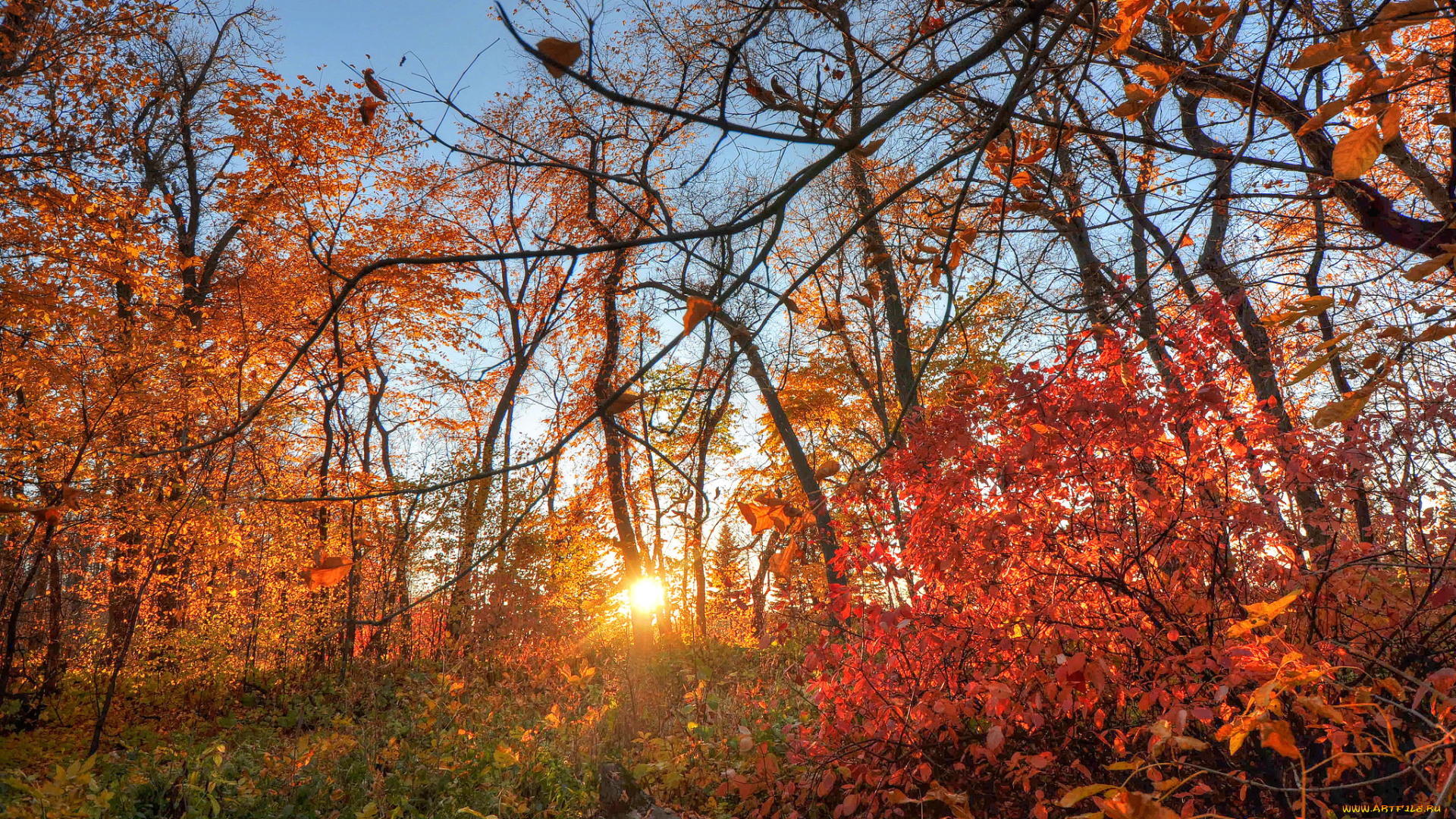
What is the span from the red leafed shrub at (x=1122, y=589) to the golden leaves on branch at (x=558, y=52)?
1.88m

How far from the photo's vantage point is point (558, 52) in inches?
35.2

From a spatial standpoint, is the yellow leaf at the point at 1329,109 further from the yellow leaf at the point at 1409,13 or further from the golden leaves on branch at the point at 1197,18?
the golden leaves on branch at the point at 1197,18

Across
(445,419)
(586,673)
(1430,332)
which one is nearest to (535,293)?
(445,419)

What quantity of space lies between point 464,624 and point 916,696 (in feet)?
27.8

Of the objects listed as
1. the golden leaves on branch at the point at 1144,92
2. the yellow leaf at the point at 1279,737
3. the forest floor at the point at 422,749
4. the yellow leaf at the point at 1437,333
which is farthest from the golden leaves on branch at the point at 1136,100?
the forest floor at the point at 422,749

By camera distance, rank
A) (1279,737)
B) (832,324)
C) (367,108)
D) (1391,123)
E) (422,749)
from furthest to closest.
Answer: (422,749), (832,324), (367,108), (1279,737), (1391,123)

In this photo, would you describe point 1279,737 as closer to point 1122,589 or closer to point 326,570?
point 1122,589

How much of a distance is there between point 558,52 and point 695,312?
0.38m

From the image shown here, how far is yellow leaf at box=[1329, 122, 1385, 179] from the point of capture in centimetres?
89

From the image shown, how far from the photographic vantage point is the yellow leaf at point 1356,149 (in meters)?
0.89

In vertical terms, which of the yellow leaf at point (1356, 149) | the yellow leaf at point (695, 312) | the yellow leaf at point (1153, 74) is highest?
the yellow leaf at point (1153, 74)

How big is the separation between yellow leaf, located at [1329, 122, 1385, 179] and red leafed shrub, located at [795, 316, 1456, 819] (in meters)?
1.52

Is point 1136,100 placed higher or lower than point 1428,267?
higher

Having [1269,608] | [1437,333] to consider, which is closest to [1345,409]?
[1437,333]
